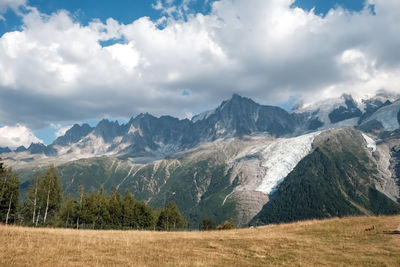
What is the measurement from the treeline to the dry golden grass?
53.7 m

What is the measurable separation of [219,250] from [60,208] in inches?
3188

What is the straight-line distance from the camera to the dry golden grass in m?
20.1

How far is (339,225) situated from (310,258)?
15.6 meters

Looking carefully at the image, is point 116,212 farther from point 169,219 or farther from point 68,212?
point 169,219

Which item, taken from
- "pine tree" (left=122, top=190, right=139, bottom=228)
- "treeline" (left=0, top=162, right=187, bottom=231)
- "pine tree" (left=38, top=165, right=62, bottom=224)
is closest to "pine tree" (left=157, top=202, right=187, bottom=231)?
"treeline" (left=0, top=162, right=187, bottom=231)

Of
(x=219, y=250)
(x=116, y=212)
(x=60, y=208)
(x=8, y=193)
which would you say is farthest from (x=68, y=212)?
(x=219, y=250)

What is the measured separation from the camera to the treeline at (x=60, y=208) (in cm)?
7731

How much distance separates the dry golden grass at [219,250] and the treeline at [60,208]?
2116 inches

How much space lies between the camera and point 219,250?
25.8 metres

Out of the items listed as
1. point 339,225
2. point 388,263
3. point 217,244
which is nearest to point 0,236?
point 217,244

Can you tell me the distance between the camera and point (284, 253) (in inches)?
969

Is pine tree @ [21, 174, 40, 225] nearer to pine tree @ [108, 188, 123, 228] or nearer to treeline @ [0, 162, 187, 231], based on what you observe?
treeline @ [0, 162, 187, 231]

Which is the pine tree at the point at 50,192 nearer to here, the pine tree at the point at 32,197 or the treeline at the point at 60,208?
the treeline at the point at 60,208

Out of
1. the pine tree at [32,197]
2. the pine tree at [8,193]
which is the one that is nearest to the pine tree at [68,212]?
the pine tree at [32,197]
